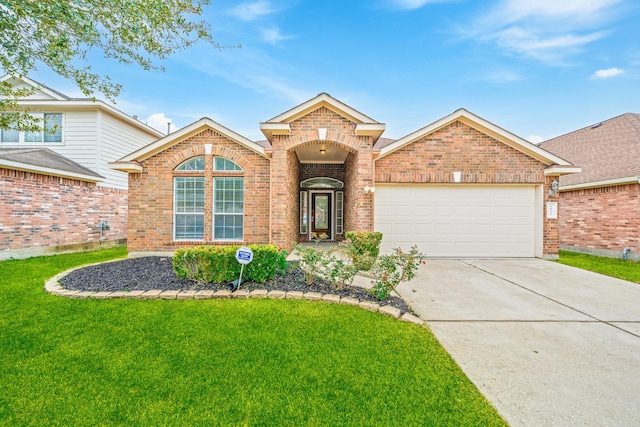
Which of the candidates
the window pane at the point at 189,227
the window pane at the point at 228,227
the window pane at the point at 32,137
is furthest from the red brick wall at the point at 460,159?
the window pane at the point at 32,137

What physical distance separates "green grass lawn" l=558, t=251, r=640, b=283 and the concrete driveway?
985mm

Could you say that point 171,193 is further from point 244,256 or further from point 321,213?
point 321,213

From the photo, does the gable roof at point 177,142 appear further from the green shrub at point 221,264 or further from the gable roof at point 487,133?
the gable roof at point 487,133

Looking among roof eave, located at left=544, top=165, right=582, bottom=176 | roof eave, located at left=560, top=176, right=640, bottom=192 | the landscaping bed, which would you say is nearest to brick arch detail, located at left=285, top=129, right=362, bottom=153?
the landscaping bed

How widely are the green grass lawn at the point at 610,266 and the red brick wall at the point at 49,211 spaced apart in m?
16.5

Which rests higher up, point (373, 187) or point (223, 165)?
point (223, 165)

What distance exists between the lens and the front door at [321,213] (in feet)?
41.9

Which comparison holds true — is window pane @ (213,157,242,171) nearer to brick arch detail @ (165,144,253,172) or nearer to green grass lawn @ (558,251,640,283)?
brick arch detail @ (165,144,253,172)

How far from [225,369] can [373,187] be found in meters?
6.59

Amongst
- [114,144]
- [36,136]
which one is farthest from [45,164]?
[36,136]

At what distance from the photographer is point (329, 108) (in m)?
7.98

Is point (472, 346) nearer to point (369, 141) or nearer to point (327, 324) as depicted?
point (327, 324)

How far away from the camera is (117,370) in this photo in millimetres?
2684

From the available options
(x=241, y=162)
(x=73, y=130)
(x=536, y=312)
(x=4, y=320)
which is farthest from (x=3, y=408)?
(x=73, y=130)
